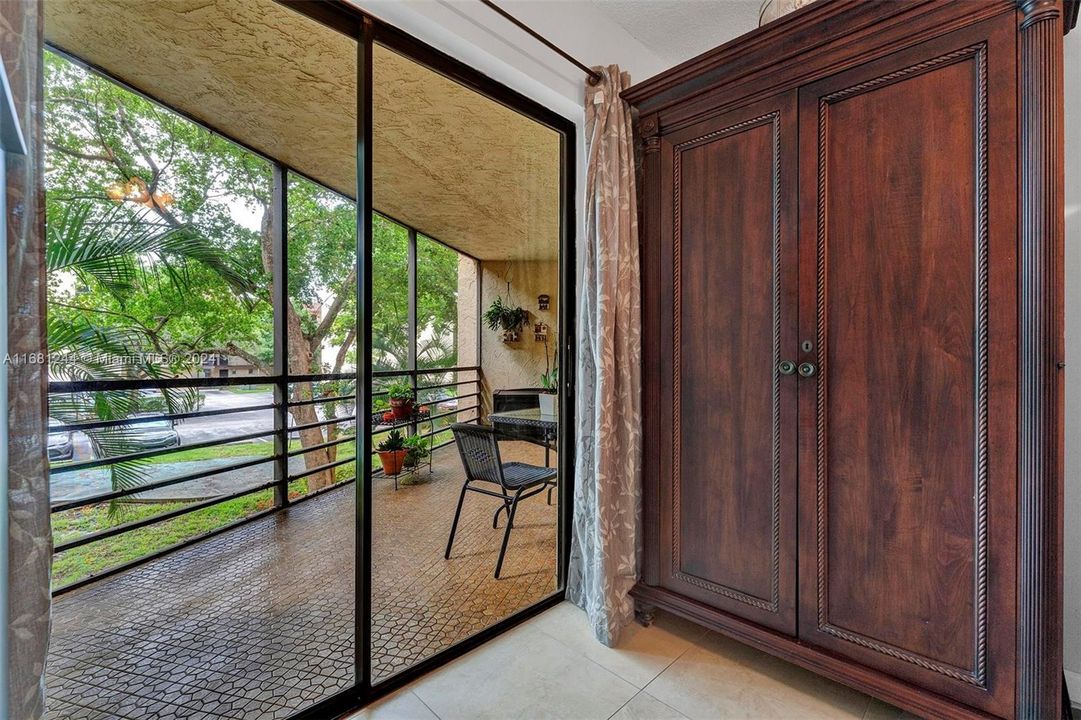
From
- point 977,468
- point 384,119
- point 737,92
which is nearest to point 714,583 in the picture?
point 977,468

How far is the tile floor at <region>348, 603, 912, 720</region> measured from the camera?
4.72 feet

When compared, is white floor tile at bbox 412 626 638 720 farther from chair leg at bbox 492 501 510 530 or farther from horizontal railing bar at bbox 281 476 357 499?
horizontal railing bar at bbox 281 476 357 499

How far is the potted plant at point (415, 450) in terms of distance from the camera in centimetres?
173

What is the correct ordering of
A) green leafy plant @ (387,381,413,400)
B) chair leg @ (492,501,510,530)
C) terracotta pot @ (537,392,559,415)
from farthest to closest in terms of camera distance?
terracotta pot @ (537,392,559,415) < chair leg @ (492,501,510,530) < green leafy plant @ (387,381,413,400)

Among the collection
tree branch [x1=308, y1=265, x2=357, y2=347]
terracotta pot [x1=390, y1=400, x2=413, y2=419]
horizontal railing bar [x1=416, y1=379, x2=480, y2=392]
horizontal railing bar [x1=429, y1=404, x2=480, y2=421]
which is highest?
tree branch [x1=308, y1=265, x2=357, y2=347]

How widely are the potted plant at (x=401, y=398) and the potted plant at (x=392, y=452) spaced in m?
0.07

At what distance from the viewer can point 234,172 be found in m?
1.36

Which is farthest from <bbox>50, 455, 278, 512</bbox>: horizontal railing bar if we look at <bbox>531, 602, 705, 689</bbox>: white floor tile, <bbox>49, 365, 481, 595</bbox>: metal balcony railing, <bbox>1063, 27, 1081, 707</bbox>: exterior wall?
<bbox>1063, 27, 1081, 707</bbox>: exterior wall

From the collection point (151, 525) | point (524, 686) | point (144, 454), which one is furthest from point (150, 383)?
point (524, 686)

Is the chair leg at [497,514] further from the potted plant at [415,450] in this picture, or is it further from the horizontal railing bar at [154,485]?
the horizontal railing bar at [154,485]

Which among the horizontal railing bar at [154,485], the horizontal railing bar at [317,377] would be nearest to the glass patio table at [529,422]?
the horizontal railing bar at [317,377]

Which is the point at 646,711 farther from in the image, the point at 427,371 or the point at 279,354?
the point at 279,354

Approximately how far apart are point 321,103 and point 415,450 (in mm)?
1235

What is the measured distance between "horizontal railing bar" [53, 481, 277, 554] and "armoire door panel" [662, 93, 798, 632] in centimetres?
146
